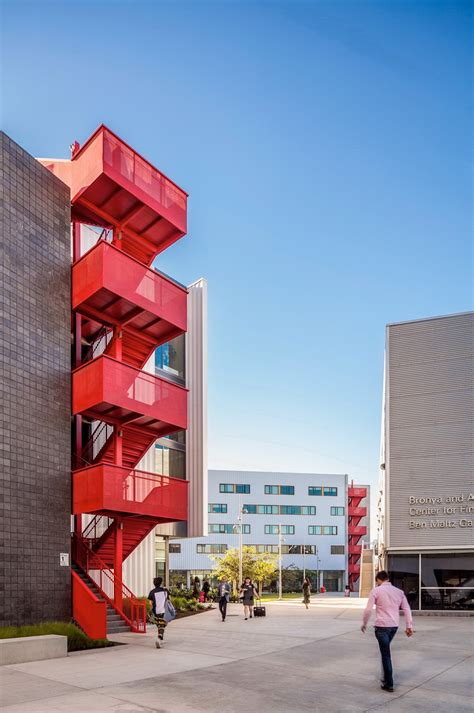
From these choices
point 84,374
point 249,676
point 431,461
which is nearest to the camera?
point 249,676

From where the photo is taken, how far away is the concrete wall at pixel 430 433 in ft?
94.6

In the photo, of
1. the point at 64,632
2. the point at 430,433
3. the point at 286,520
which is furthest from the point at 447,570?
the point at 286,520

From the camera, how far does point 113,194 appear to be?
23.8 m

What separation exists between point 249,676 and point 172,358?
23.0 meters

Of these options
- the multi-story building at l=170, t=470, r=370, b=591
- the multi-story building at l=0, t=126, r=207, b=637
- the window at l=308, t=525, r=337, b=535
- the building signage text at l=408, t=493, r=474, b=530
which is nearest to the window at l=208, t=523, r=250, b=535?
the multi-story building at l=170, t=470, r=370, b=591

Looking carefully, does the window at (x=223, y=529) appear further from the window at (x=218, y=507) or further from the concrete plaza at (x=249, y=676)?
the concrete plaza at (x=249, y=676)

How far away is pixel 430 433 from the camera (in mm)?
29875

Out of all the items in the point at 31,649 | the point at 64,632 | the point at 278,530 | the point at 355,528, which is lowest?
the point at 355,528

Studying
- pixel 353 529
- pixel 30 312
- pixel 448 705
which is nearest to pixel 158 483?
pixel 30 312

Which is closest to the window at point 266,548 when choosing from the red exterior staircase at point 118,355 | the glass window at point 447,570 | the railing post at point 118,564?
the glass window at point 447,570

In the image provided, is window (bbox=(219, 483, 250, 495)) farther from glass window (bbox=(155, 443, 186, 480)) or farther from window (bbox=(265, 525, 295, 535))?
glass window (bbox=(155, 443, 186, 480))

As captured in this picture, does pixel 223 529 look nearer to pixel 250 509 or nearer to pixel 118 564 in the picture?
pixel 250 509

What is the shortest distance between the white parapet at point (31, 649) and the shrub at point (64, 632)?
1.47 meters

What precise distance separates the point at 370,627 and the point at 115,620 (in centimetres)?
778
